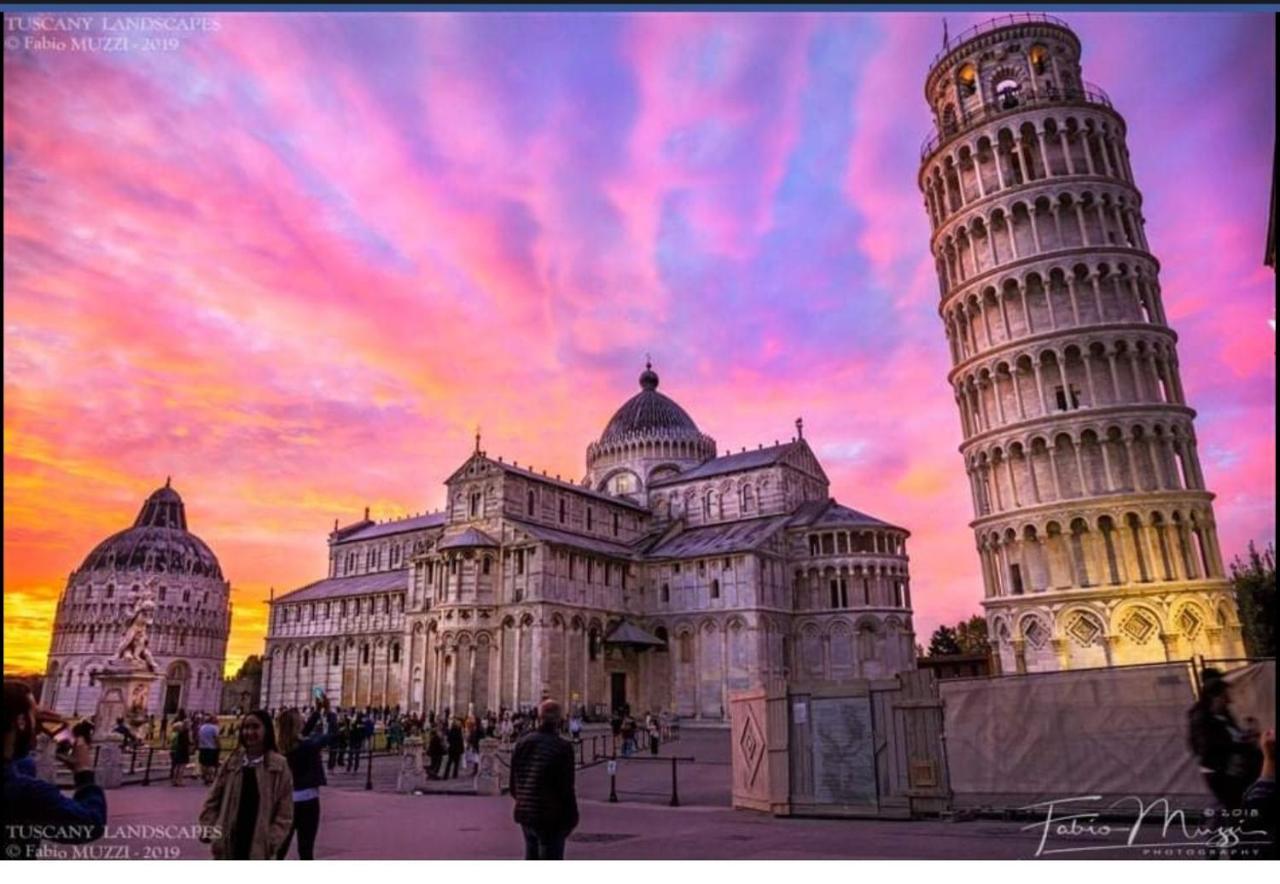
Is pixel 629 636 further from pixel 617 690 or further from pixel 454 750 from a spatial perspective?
pixel 454 750

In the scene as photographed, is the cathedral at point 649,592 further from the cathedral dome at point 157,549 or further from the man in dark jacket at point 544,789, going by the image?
the cathedral dome at point 157,549

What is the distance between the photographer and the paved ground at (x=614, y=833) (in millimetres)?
9523

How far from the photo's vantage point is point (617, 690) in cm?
5012

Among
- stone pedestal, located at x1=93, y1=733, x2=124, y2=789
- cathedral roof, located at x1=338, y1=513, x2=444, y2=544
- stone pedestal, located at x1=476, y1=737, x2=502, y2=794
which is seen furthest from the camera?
cathedral roof, located at x1=338, y1=513, x2=444, y2=544

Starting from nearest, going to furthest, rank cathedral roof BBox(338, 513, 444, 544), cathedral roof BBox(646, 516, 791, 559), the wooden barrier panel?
the wooden barrier panel < cathedral roof BBox(646, 516, 791, 559) < cathedral roof BBox(338, 513, 444, 544)

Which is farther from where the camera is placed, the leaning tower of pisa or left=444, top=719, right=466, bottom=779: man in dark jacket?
the leaning tower of pisa

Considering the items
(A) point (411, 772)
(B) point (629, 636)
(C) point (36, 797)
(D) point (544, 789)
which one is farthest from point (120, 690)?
(C) point (36, 797)

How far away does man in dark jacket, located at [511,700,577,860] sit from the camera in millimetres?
6973

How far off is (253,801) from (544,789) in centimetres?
235

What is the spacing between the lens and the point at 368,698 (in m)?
64.3

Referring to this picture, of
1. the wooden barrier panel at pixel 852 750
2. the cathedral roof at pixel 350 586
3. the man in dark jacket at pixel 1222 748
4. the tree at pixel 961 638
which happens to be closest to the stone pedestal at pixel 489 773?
the wooden barrier panel at pixel 852 750

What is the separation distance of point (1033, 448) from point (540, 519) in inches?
1233

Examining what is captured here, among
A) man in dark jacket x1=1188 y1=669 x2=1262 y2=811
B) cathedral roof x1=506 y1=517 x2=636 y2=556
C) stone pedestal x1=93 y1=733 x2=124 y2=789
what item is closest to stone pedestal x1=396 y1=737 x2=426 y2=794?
stone pedestal x1=93 y1=733 x2=124 y2=789
